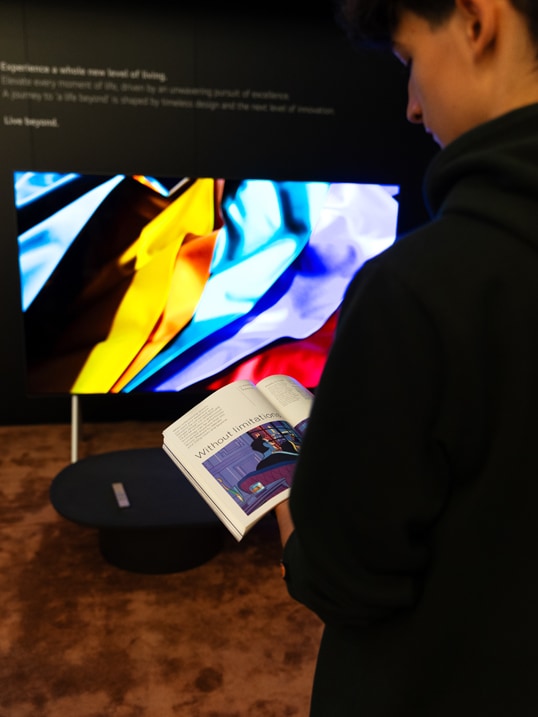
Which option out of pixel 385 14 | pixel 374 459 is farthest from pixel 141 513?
pixel 385 14

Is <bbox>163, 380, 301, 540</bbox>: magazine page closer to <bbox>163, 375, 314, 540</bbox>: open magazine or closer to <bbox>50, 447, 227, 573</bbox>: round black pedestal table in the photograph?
<bbox>163, 375, 314, 540</bbox>: open magazine

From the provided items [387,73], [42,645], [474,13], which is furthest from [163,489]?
Result: [387,73]

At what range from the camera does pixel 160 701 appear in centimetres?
147

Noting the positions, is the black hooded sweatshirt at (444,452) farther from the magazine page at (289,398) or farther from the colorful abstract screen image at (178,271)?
the colorful abstract screen image at (178,271)

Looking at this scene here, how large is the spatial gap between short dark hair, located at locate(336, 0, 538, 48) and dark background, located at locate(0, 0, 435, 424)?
83.1 inches

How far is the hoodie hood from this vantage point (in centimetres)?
48

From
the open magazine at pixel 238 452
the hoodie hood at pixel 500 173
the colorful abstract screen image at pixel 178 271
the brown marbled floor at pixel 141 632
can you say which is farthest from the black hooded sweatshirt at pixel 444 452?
the colorful abstract screen image at pixel 178 271

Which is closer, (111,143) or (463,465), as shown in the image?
(463,465)

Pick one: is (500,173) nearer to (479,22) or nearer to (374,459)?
(479,22)

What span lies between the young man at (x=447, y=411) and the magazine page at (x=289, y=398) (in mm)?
459

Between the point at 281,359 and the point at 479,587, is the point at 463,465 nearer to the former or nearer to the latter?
the point at 479,587

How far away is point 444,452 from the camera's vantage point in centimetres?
52

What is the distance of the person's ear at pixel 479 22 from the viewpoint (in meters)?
0.50

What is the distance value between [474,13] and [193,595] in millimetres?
1702
